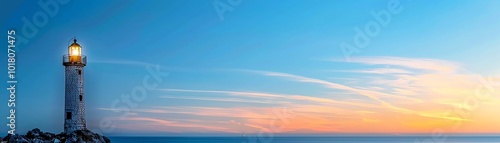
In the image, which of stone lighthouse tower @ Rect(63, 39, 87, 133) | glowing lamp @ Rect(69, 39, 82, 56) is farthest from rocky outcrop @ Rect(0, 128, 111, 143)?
glowing lamp @ Rect(69, 39, 82, 56)

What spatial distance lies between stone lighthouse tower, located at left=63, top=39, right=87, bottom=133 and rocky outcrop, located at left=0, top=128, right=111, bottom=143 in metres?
0.48

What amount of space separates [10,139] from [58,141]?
249 centimetres

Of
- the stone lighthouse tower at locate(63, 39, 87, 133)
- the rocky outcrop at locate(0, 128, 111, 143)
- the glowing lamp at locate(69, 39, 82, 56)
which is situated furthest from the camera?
the glowing lamp at locate(69, 39, 82, 56)

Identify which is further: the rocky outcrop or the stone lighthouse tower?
the stone lighthouse tower

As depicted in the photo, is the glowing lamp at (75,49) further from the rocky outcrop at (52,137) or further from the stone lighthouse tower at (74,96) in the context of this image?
the rocky outcrop at (52,137)

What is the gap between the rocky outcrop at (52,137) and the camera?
26.4 m

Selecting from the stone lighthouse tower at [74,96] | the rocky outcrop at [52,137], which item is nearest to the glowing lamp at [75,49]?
the stone lighthouse tower at [74,96]

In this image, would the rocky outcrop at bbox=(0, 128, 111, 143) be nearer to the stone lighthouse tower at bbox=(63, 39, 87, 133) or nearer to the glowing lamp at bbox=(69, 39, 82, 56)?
the stone lighthouse tower at bbox=(63, 39, 87, 133)

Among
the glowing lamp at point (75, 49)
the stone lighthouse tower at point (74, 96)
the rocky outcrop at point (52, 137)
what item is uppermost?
the glowing lamp at point (75, 49)

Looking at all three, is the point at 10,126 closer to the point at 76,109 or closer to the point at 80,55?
the point at 76,109

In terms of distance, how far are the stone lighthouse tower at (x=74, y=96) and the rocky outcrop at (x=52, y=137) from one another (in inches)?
Answer: 19.0

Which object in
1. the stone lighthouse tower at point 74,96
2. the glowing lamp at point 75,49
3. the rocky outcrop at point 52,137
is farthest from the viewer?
the glowing lamp at point 75,49

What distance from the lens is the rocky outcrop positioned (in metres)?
26.4

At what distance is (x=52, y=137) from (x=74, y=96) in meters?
2.44
